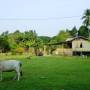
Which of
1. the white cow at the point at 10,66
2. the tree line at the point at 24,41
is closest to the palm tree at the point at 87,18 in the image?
the tree line at the point at 24,41

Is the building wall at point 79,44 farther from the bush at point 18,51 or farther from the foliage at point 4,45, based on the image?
the foliage at point 4,45

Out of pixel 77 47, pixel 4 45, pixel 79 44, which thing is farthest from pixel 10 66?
pixel 79 44

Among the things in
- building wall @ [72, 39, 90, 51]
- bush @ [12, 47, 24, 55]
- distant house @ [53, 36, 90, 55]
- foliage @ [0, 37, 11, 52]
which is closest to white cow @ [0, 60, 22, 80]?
bush @ [12, 47, 24, 55]

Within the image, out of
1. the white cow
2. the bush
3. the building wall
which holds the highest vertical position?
the building wall

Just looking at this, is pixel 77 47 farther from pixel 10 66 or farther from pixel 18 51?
pixel 10 66

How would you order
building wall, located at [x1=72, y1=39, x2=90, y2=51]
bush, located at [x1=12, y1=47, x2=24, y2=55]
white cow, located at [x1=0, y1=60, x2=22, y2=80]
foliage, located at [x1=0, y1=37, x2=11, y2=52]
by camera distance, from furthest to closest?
building wall, located at [x1=72, y1=39, x2=90, y2=51]
foliage, located at [x1=0, y1=37, x2=11, y2=52]
bush, located at [x1=12, y1=47, x2=24, y2=55]
white cow, located at [x1=0, y1=60, x2=22, y2=80]

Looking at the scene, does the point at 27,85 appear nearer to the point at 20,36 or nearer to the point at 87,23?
the point at 20,36

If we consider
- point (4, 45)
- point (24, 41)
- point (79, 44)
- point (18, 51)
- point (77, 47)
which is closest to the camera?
point (18, 51)

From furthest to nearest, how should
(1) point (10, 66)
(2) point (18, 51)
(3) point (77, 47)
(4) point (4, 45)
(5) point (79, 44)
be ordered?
(5) point (79, 44) < (3) point (77, 47) < (4) point (4, 45) < (2) point (18, 51) < (1) point (10, 66)

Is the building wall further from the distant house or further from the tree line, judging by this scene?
the tree line

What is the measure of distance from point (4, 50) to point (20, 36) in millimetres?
7849

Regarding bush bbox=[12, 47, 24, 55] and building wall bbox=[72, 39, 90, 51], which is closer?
bush bbox=[12, 47, 24, 55]

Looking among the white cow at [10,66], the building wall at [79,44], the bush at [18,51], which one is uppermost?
the building wall at [79,44]

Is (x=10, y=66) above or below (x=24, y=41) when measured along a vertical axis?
below
